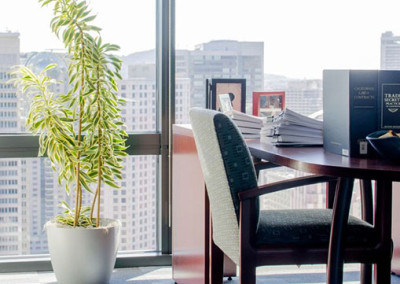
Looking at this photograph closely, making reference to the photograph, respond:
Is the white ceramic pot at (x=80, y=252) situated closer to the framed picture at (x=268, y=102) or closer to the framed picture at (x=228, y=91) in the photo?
the framed picture at (x=228, y=91)

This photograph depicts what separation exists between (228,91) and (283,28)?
2.66 ft

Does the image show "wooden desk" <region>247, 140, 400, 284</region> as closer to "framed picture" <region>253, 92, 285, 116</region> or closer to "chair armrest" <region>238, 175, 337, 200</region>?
"chair armrest" <region>238, 175, 337, 200</region>

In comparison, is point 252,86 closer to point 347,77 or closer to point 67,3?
point 67,3

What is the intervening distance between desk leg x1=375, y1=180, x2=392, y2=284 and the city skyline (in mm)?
1826

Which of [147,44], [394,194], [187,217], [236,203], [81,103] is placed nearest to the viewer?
[236,203]

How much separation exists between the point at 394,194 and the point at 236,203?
5.76ft

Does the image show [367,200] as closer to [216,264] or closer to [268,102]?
[216,264]

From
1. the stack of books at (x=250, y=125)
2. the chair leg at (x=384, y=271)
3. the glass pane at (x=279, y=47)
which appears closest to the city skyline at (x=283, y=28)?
the glass pane at (x=279, y=47)

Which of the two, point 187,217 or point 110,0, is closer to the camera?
point 187,217

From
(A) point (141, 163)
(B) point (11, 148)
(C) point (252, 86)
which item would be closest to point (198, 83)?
(C) point (252, 86)

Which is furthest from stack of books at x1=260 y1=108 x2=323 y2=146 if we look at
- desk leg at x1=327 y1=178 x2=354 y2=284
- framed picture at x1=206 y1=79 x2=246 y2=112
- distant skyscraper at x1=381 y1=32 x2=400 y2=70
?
distant skyscraper at x1=381 y1=32 x2=400 y2=70

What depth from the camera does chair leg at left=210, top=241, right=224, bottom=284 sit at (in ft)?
8.19

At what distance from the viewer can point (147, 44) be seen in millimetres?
3791

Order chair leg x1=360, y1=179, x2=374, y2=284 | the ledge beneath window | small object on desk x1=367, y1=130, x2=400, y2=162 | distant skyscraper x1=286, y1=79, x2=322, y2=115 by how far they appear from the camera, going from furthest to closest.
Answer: distant skyscraper x1=286, y1=79, x2=322, y2=115, the ledge beneath window, chair leg x1=360, y1=179, x2=374, y2=284, small object on desk x1=367, y1=130, x2=400, y2=162
